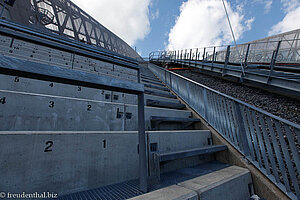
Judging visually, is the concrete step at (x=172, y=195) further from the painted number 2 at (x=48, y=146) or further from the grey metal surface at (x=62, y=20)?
the grey metal surface at (x=62, y=20)

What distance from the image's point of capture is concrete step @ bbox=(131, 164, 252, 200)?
3.29 feet

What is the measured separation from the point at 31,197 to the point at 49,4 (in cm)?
2244

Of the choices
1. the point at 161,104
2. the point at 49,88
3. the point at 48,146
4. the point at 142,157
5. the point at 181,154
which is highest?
the point at 49,88

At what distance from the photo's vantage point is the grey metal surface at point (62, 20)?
10.4m

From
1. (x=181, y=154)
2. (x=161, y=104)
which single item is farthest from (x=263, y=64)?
(x=181, y=154)

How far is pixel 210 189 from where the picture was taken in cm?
114

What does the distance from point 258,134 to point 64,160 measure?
2303 mm

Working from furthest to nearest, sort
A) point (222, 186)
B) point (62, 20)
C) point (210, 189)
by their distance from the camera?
point (62, 20), point (222, 186), point (210, 189)

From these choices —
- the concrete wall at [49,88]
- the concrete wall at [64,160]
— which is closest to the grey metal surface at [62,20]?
the concrete wall at [49,88]

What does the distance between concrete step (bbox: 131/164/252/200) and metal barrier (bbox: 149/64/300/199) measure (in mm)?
331

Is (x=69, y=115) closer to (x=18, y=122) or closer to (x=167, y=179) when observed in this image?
(x=18, y=122)

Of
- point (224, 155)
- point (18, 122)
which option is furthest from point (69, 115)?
point (224, 155)

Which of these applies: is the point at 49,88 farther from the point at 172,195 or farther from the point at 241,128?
the point at 241,128

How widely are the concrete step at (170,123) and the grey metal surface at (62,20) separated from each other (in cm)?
1184
